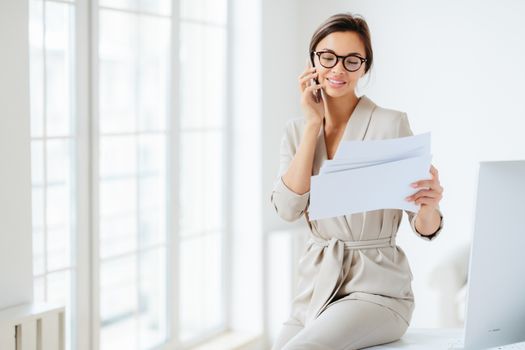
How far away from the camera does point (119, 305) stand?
3332 mm

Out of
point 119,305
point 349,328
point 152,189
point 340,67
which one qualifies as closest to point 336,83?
point 340,67

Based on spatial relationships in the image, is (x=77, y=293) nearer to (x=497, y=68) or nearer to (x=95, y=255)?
(x=95, y=255)

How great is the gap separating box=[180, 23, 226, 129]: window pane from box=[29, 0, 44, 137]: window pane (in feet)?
2.98

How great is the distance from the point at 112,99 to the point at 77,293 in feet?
2.69

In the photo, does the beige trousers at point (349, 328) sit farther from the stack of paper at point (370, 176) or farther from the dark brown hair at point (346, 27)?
the dark brown hair at point (346, 27)

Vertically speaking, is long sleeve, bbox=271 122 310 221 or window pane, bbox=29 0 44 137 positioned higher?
window pane, bbox=29 0 44 137

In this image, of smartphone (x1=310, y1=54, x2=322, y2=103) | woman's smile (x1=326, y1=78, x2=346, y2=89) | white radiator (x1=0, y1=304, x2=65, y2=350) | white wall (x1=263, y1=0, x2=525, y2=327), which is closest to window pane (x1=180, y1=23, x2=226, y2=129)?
white wall (x1=263, y1=0, x2=525, y2=327)

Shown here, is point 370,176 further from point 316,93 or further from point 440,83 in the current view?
point 440,83

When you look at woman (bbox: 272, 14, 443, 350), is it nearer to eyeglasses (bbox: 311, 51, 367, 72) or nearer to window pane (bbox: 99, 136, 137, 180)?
eyeglasses (bbox: 311, 51, 367, 72)

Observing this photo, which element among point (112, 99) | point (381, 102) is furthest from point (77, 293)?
point (381, 102)

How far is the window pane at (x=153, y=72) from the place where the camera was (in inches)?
130

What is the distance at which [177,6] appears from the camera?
11.3 ft

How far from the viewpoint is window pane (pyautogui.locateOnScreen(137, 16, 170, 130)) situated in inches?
130

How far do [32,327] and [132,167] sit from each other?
95 centimetres
